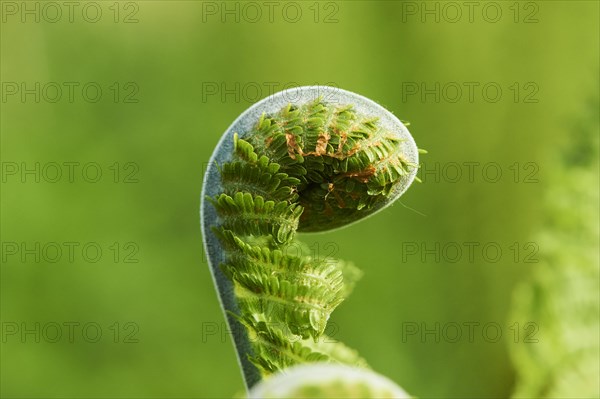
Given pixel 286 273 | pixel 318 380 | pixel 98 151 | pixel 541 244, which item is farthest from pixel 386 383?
pixel 98 151

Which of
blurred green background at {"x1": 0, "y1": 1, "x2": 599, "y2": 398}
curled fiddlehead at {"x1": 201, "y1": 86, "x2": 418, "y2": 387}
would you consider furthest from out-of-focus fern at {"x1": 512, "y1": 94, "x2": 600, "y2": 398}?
curled fiddlehead at {"x1": 201, "y1": 86, "x2": 418, "y2": 387}

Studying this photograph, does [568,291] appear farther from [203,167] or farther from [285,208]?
[203,167]

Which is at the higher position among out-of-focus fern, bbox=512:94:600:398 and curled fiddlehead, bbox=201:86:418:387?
curled fiddlehead, bbox=201:86:418:387

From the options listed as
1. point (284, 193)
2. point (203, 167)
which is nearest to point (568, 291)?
point (284, 193)

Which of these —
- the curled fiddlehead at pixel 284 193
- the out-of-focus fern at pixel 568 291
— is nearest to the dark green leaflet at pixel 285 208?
the curled fiddlehead at pixel 284 193

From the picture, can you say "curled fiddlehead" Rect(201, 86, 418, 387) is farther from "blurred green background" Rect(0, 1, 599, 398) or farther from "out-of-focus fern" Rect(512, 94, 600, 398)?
"blurred green background" Rect(0, 1, 599, 398)

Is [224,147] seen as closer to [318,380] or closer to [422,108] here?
[318,380]
